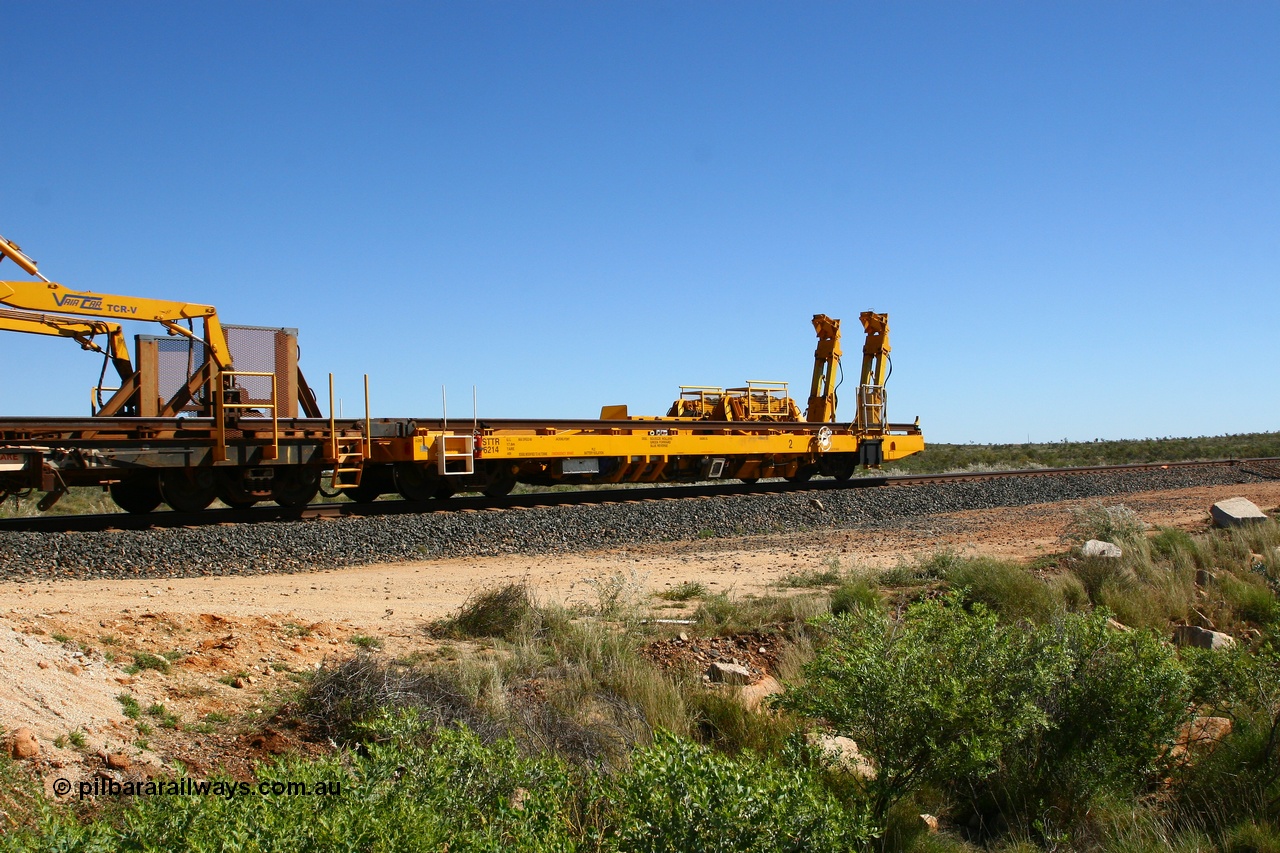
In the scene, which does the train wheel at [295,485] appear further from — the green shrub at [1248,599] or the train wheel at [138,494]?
the green shrub at [1248,599]

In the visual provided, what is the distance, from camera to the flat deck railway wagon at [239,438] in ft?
45.4

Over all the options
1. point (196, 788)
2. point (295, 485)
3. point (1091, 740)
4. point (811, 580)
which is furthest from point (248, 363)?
A: point (1091, 740)

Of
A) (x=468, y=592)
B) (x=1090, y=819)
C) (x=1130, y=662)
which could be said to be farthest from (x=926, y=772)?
(x=468, y=592)

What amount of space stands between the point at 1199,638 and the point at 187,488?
45.2 feet

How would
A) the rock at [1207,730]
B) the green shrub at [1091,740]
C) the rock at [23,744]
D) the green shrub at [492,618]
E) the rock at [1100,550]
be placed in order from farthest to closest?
1. the rock at [1100,550]
2. the green shrub at [492,618]
3. the rock at [1207,730]
4. the green shrub at [1091,740]
5. the rock at [23,744]

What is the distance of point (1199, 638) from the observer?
9461 millimetres

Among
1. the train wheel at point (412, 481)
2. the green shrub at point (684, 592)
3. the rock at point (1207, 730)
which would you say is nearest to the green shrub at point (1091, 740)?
the rock at point (1207, 730)

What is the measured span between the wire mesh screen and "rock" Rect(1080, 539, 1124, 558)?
1219 centimetres

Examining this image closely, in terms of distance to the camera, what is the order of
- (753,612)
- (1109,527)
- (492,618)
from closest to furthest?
(492,618) < (753,612) < (1109,527)

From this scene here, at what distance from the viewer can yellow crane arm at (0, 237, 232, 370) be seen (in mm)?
14281

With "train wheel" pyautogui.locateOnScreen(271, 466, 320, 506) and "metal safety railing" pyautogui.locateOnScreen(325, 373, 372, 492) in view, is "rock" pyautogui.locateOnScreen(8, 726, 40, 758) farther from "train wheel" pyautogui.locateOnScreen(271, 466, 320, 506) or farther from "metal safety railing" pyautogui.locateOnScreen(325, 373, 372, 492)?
"train wheel" pyautogui.locateOnScreen(271, 466, 320, 506)

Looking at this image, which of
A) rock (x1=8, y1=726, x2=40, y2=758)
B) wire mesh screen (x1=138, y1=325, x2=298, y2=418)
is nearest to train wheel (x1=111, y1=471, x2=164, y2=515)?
wire mesh screen (x1=138, y1=325, x2=298, y2=418)

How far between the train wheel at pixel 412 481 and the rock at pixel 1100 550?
1112 cm

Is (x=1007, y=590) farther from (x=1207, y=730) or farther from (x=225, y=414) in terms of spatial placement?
(x=225, y=414)
